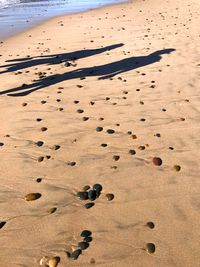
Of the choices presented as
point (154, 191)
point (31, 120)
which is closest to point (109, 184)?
point (154, 191)

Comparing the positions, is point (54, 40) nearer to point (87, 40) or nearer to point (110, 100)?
point (87, 40)

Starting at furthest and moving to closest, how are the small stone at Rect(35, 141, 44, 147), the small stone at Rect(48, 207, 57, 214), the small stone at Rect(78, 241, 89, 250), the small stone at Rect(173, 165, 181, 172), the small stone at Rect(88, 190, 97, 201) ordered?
the small stone at Rect(35, 141, 44, 147), the small stone at Rect(173, 165, 181, 172), the small stone at Rect(88, 190, 97, 201), the small stone at Rect(48, 207, 57, 214), the small stone at Rect(78, 241, 89, 250)

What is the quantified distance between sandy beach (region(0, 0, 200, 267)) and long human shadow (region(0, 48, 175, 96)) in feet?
0.10

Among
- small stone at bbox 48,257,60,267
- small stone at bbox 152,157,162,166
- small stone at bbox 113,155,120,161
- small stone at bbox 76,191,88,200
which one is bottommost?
small stone at bbox 152,157,162,166

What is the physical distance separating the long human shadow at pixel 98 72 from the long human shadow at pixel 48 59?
1.54m

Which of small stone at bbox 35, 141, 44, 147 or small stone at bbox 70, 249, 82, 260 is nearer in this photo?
small stone at bbox 70, 249, 82, 260

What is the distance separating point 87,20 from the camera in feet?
70.6

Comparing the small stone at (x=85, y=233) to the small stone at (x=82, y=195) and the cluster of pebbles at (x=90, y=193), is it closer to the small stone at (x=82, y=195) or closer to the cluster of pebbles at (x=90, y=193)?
the cluster of pebbles at (x=90, y=193)

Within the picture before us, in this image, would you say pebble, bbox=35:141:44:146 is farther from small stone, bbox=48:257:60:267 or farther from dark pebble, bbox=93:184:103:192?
small stone, bbox=48:257:60:267

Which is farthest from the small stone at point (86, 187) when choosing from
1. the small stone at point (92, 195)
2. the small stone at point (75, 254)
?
the small stone at point (75, 254)

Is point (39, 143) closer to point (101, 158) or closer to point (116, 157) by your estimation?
point (101, 158)

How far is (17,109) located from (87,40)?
8.02 m

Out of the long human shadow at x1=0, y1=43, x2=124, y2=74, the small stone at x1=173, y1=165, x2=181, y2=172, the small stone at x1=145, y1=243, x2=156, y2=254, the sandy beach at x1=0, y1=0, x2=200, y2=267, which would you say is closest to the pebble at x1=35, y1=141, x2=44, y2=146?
the sandy beach at x1=0, y1=0, x2=200, y2=267

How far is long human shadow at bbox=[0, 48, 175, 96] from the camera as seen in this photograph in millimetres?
10227
